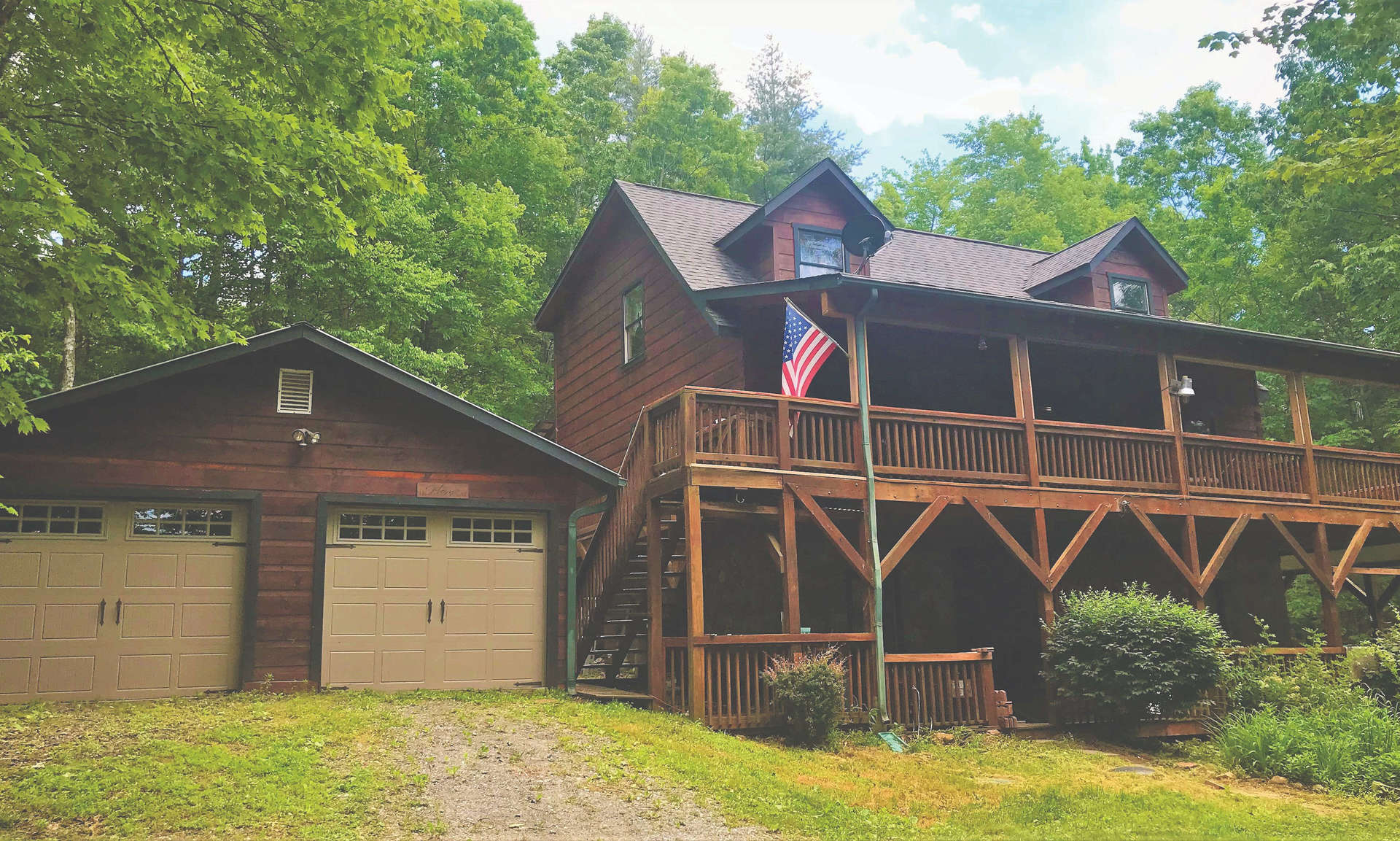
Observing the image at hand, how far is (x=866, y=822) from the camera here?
855 cm

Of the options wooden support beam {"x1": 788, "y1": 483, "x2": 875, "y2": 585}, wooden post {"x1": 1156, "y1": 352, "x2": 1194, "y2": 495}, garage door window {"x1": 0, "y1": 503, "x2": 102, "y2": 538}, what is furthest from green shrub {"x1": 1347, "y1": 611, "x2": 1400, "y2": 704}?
garage door window {"x1": 0, "y1": 503, "x2": 102, "y2": 538}

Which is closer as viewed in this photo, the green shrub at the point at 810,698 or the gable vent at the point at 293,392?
the green shrub at the point at 810,698

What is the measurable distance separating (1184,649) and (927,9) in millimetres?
109145

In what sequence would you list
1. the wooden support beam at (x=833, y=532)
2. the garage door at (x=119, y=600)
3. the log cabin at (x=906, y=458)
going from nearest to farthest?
1. the garage door at (x=119, y=600)
2. the wooden support beam at (x=833, y=532)
3. the log cabin at (x=906, y=458)

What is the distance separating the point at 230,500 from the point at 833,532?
704 cm

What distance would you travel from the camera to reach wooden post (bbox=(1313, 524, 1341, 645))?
17000 millimetres

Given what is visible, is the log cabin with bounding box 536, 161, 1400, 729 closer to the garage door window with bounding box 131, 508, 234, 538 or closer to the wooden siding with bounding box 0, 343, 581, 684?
the wooden siding with bounding box 0, 343, 581, 684

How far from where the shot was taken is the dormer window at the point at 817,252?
1772 centimetres

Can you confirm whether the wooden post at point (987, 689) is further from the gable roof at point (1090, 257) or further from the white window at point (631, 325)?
the gable roof at point (1090, 257)

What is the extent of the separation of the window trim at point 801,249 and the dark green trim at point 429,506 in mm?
6016

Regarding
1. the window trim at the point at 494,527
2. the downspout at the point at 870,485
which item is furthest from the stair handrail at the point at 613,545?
the downspout at the point at 870,485

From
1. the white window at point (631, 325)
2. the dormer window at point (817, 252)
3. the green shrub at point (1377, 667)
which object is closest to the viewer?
the green shrub at point (1377, 667)

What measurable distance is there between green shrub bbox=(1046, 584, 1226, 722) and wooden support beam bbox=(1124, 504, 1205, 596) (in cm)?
175

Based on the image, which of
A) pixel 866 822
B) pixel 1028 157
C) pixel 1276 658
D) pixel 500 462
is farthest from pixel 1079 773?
pixel 1028 157
